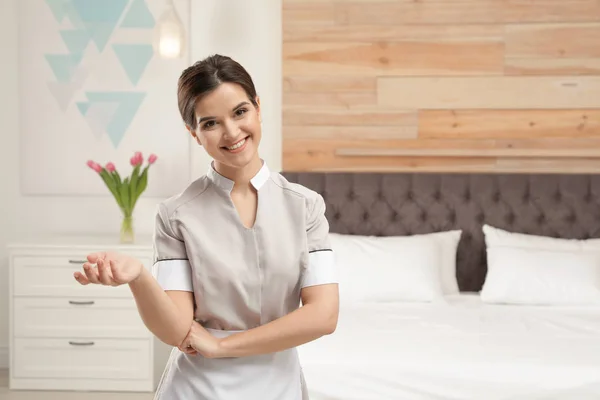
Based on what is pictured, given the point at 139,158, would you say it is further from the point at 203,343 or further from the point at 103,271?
the point at 103,271

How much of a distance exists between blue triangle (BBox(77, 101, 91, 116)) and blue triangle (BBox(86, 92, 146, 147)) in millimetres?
39

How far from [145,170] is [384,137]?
1.24 metres

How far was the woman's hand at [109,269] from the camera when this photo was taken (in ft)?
3.56

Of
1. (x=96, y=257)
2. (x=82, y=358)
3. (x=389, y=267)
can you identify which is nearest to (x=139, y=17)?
(x=82, y=358)

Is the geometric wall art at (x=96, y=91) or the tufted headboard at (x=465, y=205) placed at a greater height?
the geometric wall art at (x=96, y=91)

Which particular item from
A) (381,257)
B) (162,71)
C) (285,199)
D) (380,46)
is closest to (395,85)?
(380,46)

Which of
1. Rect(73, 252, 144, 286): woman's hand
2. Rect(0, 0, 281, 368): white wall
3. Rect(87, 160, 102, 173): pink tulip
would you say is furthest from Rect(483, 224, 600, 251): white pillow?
Rect(73, 252, 144, 286): woman's hand

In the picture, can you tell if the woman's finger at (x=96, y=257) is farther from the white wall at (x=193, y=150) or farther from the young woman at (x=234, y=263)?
the white wall at (x=193, y=150)

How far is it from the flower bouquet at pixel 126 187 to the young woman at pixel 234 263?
280cm

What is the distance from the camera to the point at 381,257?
368 cm

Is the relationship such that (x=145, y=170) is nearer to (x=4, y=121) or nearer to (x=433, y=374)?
(x=4, y=121)

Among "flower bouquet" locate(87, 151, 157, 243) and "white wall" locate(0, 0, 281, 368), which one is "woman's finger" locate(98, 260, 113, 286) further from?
"white wall" locate(0, 0, 281, 368)

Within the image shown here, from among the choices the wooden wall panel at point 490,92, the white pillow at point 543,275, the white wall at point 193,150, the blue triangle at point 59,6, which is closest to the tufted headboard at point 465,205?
the white pillow at point 543,275

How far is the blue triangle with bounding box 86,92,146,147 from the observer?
4383mm
